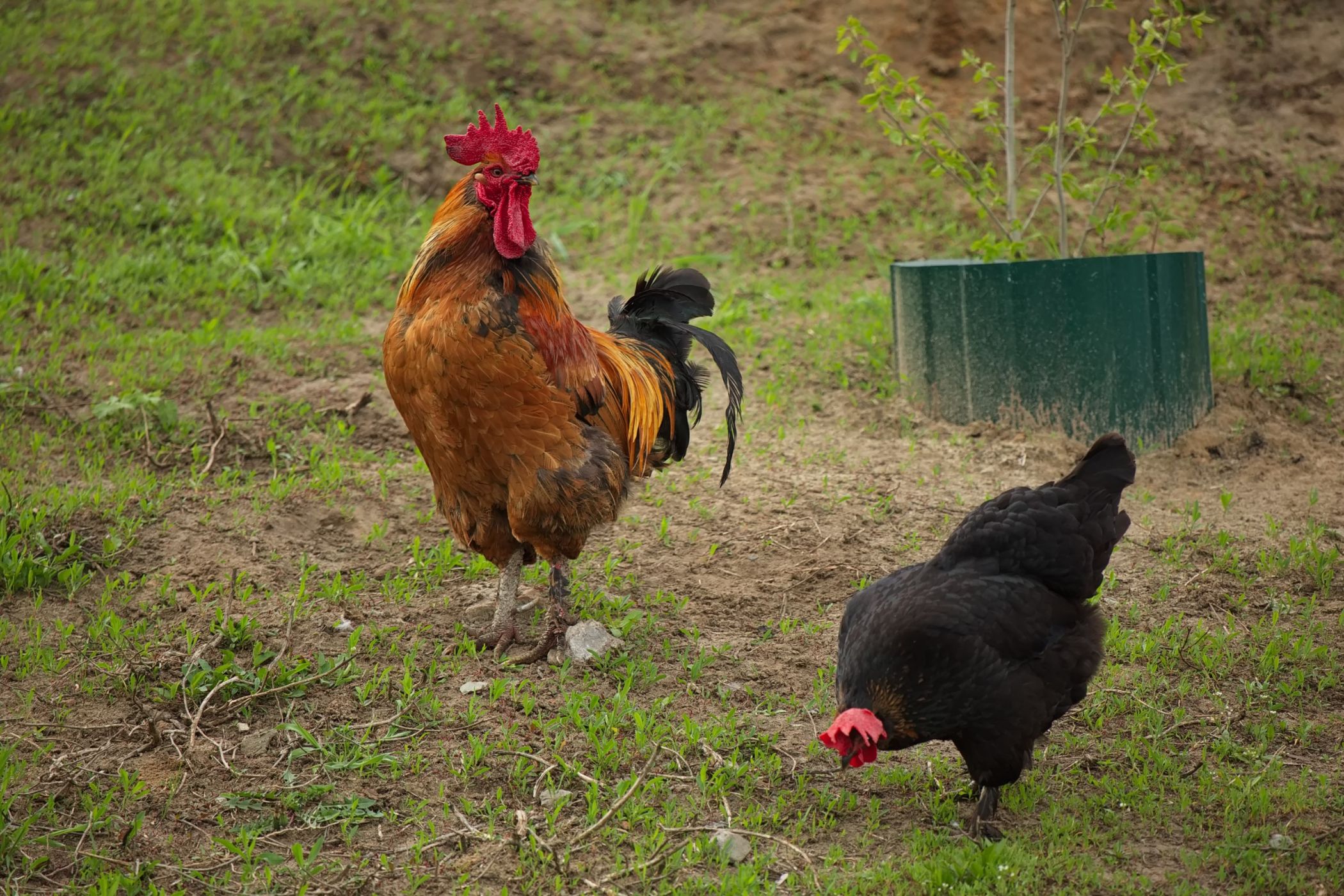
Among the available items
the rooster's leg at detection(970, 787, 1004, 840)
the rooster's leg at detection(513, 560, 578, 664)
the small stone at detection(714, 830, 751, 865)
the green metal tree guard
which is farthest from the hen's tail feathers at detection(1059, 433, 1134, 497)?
the green metal tree guard

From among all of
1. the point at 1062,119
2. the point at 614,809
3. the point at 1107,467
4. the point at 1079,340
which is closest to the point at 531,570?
the point at 614,809

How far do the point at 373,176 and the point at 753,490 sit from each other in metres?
5.38

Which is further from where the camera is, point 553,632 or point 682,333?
point 682,333

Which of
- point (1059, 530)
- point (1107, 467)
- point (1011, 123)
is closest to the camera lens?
point (1059, 530)

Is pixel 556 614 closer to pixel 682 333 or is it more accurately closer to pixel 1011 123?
pixel 682 333

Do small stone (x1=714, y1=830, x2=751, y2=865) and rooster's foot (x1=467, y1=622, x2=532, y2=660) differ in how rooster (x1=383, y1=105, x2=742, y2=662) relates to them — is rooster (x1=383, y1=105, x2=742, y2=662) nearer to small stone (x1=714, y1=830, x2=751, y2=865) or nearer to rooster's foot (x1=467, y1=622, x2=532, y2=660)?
rooster's foot (x1=467, y1=622, x2=532, y2=660)

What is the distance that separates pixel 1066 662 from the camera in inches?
139

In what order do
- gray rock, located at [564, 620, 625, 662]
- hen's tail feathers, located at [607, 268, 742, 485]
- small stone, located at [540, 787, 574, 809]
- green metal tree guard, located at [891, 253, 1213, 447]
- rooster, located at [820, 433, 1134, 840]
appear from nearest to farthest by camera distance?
rooster, located at [820, 433, 1134, 840] → small stone, located at [540, 787, 574, 809] → gray rock, located at [564, 620, 625, 662] → hen's tail feathers, located at [607, 268, 742, 485] → green metal tree guard, located at [891, 253, 1213, 447]

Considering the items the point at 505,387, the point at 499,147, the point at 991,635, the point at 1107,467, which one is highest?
the point at 499,147

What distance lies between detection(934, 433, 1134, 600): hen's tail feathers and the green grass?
2.51ft

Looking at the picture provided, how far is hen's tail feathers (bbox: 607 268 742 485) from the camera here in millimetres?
5113

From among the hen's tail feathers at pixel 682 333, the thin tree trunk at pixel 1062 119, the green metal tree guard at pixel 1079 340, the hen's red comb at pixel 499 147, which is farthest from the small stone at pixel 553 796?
the thin tree trunk at pixel 1062 119

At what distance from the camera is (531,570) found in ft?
17.9

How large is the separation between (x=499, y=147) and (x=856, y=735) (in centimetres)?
259
